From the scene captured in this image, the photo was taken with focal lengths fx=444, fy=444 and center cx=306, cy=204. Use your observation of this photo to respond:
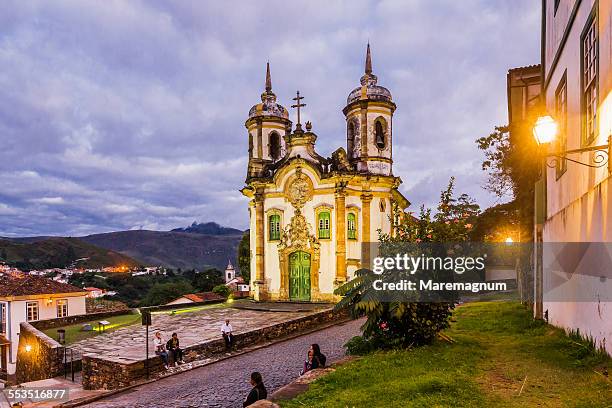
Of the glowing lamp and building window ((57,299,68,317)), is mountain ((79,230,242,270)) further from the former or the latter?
the glowing lamp

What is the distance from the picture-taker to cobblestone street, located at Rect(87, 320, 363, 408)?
9.19m

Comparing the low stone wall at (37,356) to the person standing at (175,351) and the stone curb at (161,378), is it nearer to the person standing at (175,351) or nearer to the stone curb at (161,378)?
the person standing at (175,351)

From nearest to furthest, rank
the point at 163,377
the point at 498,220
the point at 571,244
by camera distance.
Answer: the point at 571,244 → the point at 163,377 → the point at 498,220

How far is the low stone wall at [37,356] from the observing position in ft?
50.1

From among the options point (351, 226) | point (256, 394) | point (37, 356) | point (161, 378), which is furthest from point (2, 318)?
point (256, 394)

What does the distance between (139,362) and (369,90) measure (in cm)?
1936

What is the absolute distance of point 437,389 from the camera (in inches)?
255

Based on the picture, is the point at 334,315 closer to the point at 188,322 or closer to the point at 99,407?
the point at 188,322

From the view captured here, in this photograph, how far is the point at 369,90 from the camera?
25.6m

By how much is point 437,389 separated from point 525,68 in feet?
46.1

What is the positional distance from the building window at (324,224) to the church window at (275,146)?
5.65 m

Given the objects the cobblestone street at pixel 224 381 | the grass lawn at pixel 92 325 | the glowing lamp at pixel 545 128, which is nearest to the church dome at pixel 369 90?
the cobblestone street at pixel 224 381

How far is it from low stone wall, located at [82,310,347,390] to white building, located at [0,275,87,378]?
772 inches

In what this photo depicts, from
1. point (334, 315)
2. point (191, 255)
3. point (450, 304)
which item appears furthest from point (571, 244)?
point (191, 255)
